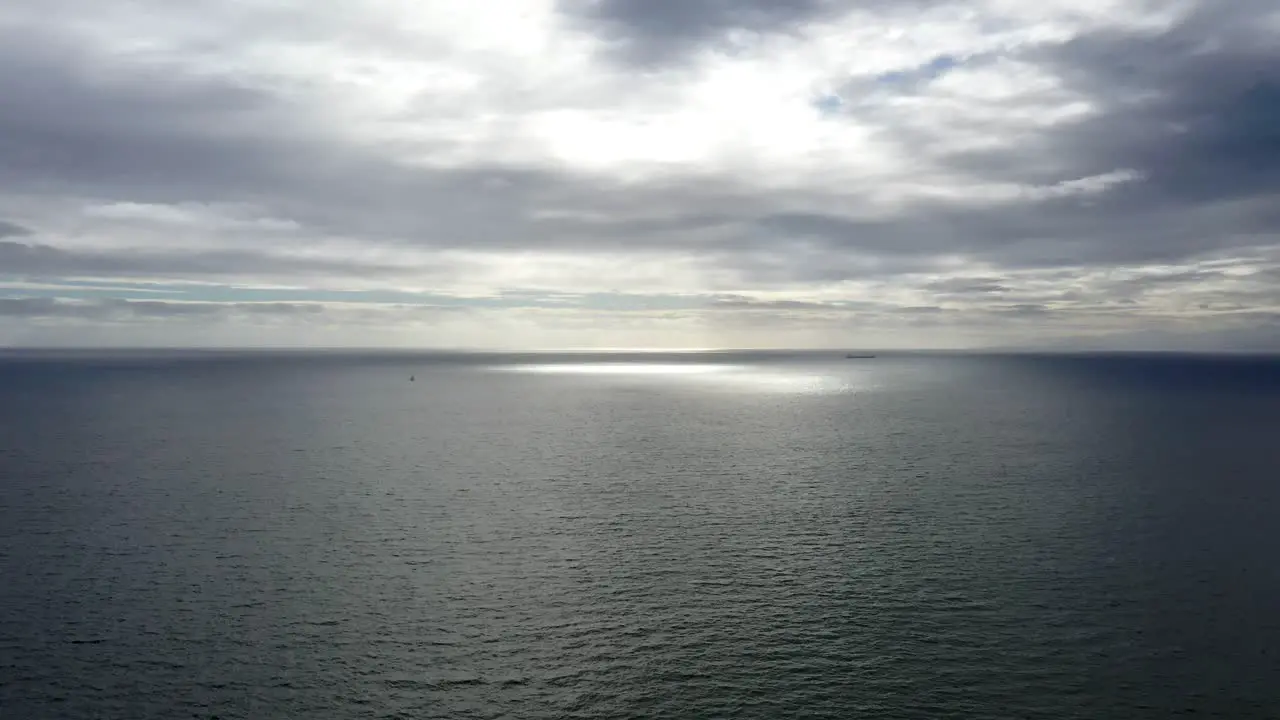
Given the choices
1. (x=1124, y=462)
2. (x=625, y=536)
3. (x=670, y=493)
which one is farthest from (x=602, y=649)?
(x=1124, y=462)

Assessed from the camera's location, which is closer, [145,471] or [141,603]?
[141,603]

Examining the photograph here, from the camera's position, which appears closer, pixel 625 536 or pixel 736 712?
pixel 736 712

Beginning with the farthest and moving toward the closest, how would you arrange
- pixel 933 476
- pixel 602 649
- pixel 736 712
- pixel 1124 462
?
1. pixel 1124 462
2. pixel 933 476
3. pixel 602 649
4. pixel 736 712

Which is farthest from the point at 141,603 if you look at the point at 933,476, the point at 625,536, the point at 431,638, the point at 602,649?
the point at 933,476

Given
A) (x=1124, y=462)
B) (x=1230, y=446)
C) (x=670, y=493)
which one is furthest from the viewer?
(x=1230, y=446)

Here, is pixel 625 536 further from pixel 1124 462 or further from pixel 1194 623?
pixel 1124 462

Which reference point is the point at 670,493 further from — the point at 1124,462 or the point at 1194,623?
the point at 1124,462

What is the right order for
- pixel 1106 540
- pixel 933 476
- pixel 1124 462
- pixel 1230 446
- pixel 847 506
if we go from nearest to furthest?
pixel 1106 540
pixel 847 506
pixel 933 476
pixel 1124 462
pixel 1230 446

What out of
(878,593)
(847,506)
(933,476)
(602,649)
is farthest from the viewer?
(933,476)
